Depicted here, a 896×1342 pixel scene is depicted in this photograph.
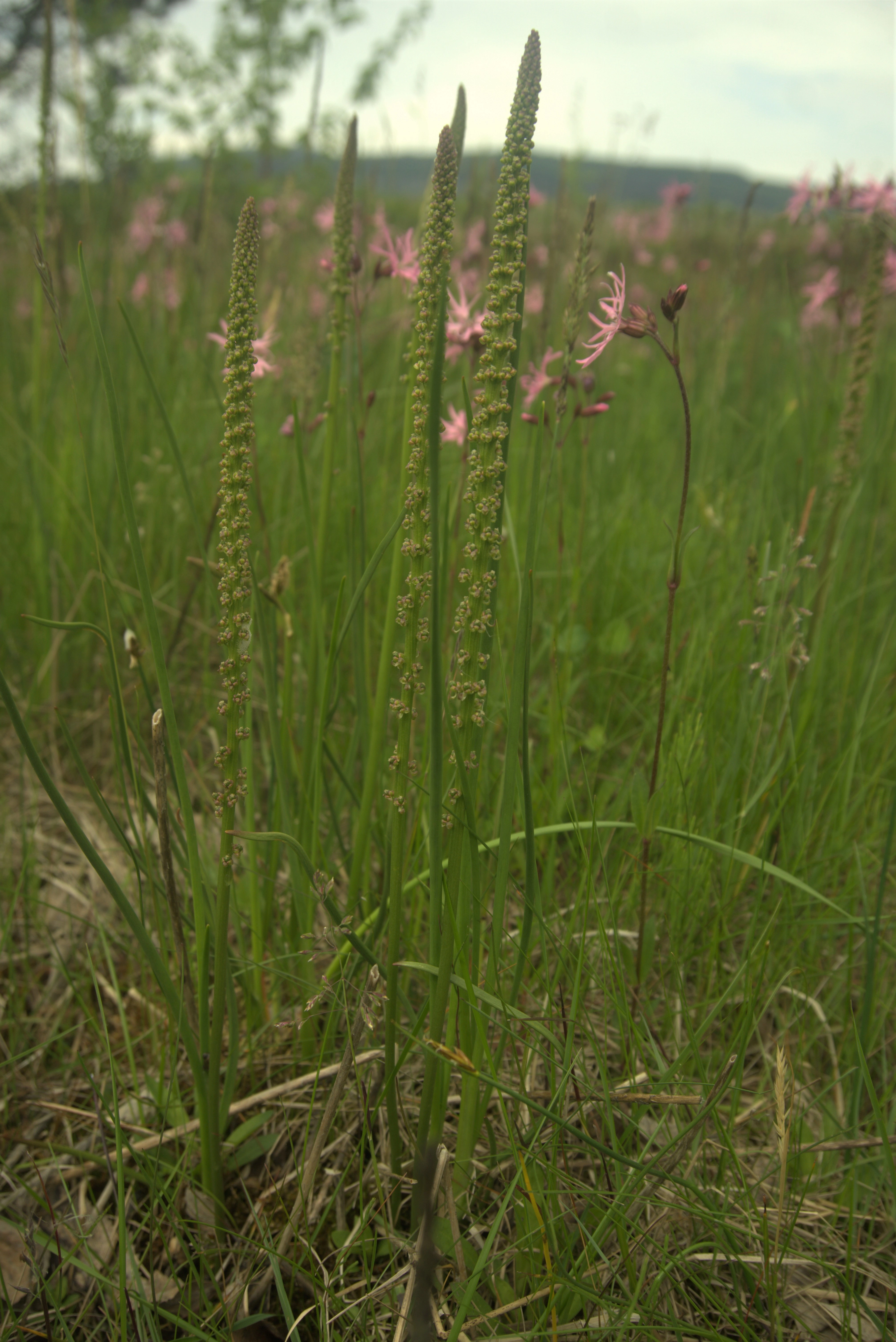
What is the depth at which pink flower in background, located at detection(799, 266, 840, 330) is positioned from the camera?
389 cm

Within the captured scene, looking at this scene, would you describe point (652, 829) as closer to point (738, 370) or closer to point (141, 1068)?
point (141, 1068)

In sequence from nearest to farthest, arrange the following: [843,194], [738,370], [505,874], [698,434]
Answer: [505,874] < [843,194] < [698,434] < [738,370]

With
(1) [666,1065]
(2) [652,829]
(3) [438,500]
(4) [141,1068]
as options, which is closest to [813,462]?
(2) [652,829]

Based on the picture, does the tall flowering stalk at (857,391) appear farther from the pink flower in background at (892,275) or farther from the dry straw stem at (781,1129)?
the dry straw stem at (781,1129)

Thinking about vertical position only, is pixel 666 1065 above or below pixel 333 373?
below

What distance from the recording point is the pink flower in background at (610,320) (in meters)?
1.27

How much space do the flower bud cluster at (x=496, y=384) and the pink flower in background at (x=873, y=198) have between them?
6.85 ft

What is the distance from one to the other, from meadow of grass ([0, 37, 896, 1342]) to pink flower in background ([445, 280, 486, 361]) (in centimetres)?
2

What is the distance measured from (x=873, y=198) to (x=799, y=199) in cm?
88

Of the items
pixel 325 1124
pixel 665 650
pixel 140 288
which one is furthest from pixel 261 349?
pixel 140 288

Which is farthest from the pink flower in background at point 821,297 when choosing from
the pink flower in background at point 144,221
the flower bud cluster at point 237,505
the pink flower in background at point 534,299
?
the pink flower in background at point 144,221

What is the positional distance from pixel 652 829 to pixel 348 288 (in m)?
1.14

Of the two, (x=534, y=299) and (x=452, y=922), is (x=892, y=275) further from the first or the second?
(x=452, y=922)

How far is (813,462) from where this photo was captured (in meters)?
3.27
